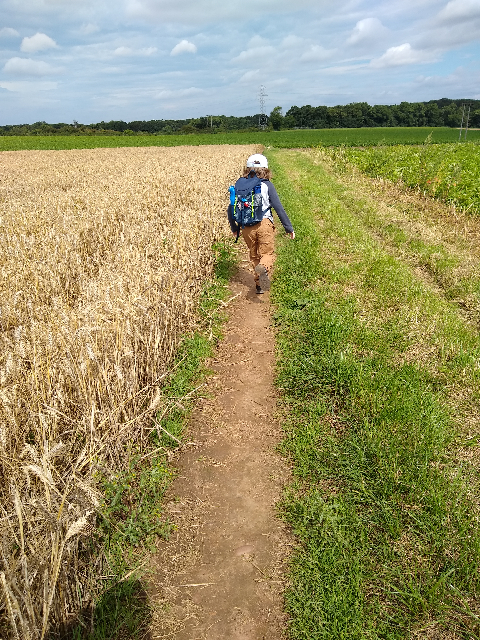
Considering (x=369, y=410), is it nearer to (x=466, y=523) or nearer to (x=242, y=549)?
(x=466, y=523)

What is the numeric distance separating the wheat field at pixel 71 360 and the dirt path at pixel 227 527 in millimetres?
580

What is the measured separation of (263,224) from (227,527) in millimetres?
4935

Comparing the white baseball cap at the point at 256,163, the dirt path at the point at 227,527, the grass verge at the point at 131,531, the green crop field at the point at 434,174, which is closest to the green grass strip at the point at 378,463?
the dirt path at the point at 227,527

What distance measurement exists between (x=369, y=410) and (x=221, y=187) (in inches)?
401

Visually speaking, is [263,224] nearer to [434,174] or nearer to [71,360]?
[71,360]

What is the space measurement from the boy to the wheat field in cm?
93

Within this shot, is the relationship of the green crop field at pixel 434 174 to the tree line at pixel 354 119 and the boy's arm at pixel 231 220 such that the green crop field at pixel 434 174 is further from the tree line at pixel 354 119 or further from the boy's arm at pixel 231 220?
the tree line at pixel 354 119

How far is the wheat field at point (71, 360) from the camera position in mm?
Answer: 2217

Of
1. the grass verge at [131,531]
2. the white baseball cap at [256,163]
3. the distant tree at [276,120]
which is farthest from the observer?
the distant tree at [276,120]

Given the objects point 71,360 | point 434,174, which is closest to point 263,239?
point 71,360

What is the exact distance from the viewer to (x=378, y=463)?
140 inches

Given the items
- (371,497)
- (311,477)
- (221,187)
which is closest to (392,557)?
(371,497)

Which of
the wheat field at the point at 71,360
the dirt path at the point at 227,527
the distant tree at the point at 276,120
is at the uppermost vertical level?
the distant tree at the point at 276,120

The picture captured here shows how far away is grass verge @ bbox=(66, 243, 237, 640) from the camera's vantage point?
2486 millimetres
